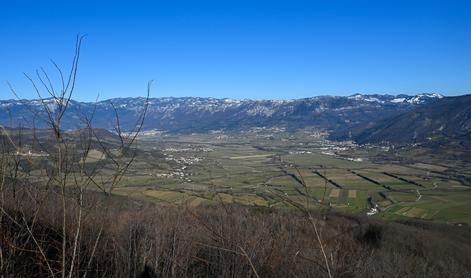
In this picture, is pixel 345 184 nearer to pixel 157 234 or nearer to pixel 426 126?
pixel 157 234

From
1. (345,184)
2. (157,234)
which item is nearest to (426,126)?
(345,184)

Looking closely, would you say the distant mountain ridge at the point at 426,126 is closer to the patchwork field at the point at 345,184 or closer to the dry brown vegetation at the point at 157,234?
the patchwork field at the point at 345,184

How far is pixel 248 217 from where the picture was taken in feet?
55.1

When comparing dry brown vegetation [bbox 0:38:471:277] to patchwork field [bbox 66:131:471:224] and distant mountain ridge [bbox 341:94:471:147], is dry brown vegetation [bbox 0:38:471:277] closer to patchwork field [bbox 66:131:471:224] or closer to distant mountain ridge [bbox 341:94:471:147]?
patchwork field [bbox 66:131:471:224]

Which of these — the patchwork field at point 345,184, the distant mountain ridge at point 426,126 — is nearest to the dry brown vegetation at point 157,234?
the patchwork field at point 345,184

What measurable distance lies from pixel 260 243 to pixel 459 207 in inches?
1893

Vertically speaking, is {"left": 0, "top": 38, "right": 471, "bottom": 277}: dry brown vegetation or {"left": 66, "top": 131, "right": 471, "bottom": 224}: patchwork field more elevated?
{"left": 0, "top": 38, "right": 471, "bottom": 277}: dry brown vegetation

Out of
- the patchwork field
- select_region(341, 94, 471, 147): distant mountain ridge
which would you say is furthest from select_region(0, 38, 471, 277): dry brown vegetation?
select_region(341, 94, 471, 147): distant mountain ridge

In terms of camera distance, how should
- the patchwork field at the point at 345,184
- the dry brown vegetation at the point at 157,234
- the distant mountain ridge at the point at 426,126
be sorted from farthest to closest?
the distant mountain ridge at the point at 426,126 < the patchwork field at the point at 345,184 < the dry brown vegetation at the point at 157,234

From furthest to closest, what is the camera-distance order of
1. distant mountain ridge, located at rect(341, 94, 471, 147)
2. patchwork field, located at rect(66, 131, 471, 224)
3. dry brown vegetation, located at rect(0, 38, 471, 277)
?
distant mountain ridge, located at rect(341, 94, 471, 147) → patchwork field, located at rect(66, 131, 471, 224) → dry brown vegetation, located at rect(0, 38, 471, 277)

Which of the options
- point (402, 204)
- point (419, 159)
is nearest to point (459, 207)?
point (402, 204)

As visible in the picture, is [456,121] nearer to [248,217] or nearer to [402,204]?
[402,204]

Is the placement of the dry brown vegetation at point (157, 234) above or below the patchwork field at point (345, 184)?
above

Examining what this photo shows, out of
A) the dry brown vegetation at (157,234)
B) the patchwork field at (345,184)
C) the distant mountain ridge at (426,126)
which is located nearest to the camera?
the dry brown vegetation at (157,234)
